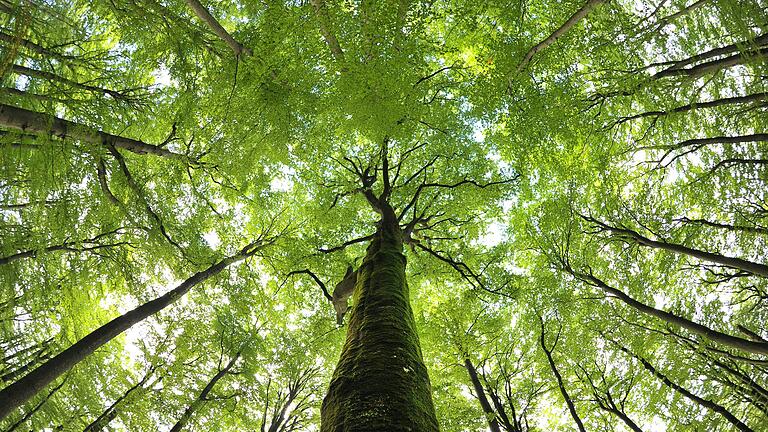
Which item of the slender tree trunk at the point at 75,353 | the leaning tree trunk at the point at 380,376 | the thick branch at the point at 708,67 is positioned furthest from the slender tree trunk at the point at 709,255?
the slender tree trunk at the point at 75,353

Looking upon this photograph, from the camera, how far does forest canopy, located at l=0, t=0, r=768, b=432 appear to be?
349 centimetres

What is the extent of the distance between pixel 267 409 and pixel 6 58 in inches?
411

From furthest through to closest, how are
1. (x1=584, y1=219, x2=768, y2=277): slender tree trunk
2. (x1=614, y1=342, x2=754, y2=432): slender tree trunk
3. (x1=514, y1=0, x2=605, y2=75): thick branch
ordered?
(x1=614, y1=342, x2=754, y2=432): slender tree trunk, (x1=514, y1=0, x2=605, y2=75): thick branch, (x1=584, y1=219, x2=768, y2=277): slender tree trunk

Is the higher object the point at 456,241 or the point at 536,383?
the point at 456,241

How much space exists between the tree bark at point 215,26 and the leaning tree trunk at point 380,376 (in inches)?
132

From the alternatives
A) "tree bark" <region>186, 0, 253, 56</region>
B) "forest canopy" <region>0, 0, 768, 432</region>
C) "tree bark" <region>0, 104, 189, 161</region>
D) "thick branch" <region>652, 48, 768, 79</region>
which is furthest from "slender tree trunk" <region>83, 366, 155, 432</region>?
"thick branch" <region>652, 48, 768, 79</region>

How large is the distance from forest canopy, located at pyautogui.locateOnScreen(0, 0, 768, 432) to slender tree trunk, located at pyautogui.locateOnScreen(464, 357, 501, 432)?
33 cm

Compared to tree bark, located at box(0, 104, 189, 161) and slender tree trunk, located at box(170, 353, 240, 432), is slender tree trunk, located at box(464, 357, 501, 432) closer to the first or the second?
slender tree trunk, located at box(170, 353, 240, 432)

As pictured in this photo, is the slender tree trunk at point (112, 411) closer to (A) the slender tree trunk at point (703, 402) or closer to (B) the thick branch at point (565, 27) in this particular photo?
(B) the thick branch at point (565, 27)

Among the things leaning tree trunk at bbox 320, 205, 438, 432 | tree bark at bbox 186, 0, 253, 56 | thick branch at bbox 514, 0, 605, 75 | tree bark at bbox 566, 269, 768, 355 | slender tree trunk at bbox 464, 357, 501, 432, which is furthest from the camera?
slender tree trunk at bbox 464, 357, 501, 432

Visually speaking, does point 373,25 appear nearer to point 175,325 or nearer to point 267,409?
point 175,325

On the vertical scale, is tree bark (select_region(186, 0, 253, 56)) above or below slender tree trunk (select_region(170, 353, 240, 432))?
above

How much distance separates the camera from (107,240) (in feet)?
21.7

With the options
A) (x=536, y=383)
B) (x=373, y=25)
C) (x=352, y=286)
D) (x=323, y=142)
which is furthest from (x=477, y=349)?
(x=373, y=25)
